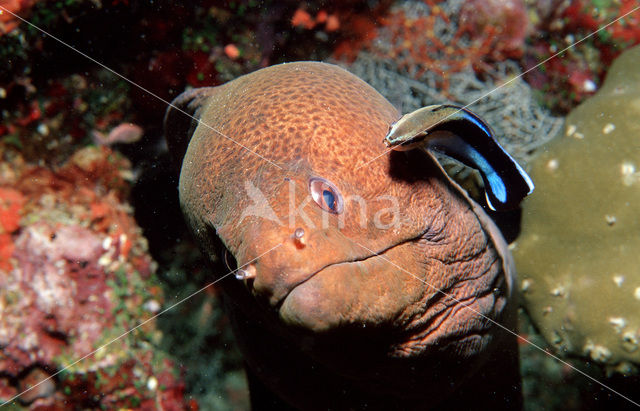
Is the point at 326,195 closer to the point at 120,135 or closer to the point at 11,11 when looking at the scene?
the point at 120,135

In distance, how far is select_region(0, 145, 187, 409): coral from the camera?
301 cm

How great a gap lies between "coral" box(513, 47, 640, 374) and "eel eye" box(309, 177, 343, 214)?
219cm

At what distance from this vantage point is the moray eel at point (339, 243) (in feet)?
4.93

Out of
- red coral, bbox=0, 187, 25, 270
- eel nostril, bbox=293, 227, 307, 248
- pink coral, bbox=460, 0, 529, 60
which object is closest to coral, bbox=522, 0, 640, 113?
pink coral, bbox=460, 0, 529, 60

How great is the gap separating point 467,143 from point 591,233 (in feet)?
6.15

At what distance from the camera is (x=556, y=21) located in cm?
328

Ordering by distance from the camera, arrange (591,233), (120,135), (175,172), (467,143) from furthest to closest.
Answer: (175,172)
(120,135)
(591,233)
(467,143)

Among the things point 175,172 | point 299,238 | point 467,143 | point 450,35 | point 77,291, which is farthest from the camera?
point 175,172

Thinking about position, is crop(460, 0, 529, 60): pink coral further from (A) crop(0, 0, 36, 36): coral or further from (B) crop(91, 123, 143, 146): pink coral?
(A) crop(0, 0, 36, 36): coral

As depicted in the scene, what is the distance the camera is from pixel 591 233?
2977 mm

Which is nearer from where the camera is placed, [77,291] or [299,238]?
[299,238]

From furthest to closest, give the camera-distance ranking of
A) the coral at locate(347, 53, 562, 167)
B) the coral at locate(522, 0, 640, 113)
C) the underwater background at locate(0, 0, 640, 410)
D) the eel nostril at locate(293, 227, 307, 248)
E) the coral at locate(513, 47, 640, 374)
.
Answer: the coral at locate(522, 0, 640, 113)
the coral at locate(347, 53, 562, 167)
the underwater background at locate(0, 0, 640, 410)
the coral at locate(513, 47, 640, 374)
the eel nostril at locate(293, 227, 307, 248)

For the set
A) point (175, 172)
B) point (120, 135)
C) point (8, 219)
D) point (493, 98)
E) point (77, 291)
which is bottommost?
point (77, 291)

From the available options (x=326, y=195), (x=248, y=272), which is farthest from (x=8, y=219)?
(x=326, y=195)
